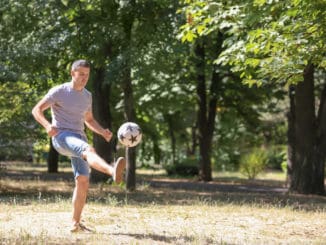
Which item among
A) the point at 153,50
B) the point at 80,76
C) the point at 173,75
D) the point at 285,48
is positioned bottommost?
the point at 80,76

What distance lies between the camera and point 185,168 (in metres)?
30.3

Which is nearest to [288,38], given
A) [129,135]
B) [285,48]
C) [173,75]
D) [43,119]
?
[285,48]

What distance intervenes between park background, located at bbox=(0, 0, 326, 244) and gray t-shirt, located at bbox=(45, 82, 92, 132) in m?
1.38

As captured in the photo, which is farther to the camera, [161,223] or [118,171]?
[161,223]

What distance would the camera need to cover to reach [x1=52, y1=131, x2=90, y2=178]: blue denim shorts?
7.06 metres

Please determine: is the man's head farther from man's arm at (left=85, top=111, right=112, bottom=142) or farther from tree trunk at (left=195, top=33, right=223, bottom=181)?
tree trunk at (left=195, top=33, right=223, bottom=181)

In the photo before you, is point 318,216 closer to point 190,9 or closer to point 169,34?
point 190,9

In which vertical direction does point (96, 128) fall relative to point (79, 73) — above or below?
below

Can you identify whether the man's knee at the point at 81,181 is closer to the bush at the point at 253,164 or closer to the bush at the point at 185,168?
the bush at the point at 185,168

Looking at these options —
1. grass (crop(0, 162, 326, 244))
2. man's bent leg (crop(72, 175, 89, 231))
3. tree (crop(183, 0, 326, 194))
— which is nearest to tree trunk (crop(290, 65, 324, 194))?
tree (crop(183, 0, 326, 194))

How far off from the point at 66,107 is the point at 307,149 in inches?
459

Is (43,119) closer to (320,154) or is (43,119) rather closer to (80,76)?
(80,76)

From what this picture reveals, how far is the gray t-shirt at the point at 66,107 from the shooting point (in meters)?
7.38

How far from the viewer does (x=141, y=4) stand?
15883mm
